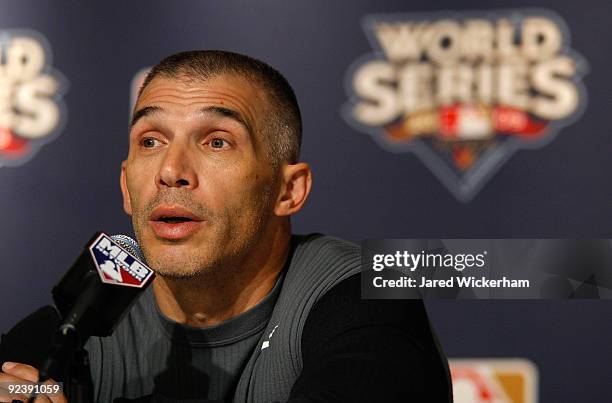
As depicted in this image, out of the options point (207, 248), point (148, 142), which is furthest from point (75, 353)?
point (148, 142)

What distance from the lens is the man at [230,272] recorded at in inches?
47.0

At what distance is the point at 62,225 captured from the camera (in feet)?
7.52

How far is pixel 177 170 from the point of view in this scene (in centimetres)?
120

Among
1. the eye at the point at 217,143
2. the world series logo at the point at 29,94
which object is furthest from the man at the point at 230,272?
the world series logo at the point at 29,94

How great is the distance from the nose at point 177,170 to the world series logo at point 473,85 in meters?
1.04

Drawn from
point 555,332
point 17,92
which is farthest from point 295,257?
point 17,92

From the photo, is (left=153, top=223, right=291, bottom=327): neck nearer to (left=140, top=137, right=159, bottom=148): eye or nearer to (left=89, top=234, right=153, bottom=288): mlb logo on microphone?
(left=140, top=137, right=159, bottom=148): eye

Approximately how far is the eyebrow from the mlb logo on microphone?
1.20 ft

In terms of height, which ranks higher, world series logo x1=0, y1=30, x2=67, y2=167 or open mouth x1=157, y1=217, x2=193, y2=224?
world series logo x1=0, y1=30, x2=67, y2=167

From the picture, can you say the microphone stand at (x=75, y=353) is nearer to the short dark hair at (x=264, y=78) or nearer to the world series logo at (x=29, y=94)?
the short dark hair at (x=264, y=78)

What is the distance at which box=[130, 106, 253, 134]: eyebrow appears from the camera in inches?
49.5

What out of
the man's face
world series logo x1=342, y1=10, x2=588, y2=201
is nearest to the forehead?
the man's face

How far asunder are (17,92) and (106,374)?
4.18ft

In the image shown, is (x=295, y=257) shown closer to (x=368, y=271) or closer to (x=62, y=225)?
(x=368, y=271)
